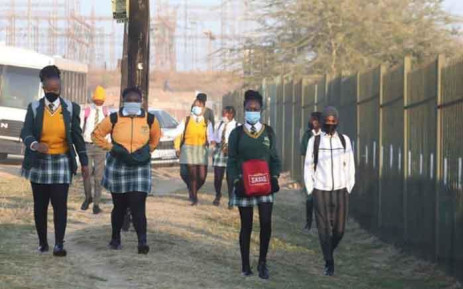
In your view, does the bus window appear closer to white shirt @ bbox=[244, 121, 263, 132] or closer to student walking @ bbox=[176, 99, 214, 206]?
student walking @ bbox=[176, 99, 214, 206]

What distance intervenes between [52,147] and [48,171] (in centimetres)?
23

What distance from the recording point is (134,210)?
11.8 metres

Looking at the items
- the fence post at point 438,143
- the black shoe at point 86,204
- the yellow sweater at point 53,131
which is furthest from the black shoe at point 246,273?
the black shoe at point 86,204

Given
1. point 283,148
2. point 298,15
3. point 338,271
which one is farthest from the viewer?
point 298,15

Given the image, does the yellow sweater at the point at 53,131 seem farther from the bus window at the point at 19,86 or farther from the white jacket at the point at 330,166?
the bus window at the point at 19,86

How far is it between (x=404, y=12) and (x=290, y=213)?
80.1ft

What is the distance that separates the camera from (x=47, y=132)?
11.2m

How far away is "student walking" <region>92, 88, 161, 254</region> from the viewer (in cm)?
1168

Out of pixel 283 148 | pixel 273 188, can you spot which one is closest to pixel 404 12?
pixel 283 148

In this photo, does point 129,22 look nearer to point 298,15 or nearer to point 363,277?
point 363,277

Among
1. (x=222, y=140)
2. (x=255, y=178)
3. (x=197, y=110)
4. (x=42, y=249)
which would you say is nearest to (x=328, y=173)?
(x=255, y=178)

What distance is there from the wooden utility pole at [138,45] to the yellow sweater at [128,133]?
220 centimetres

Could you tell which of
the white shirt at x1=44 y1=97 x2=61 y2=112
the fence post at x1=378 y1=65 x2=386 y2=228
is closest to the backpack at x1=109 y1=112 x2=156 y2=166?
the white shirt at x1=44 y1=97 x2=61 y2=112

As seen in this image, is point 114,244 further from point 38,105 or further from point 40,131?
point 38,105
